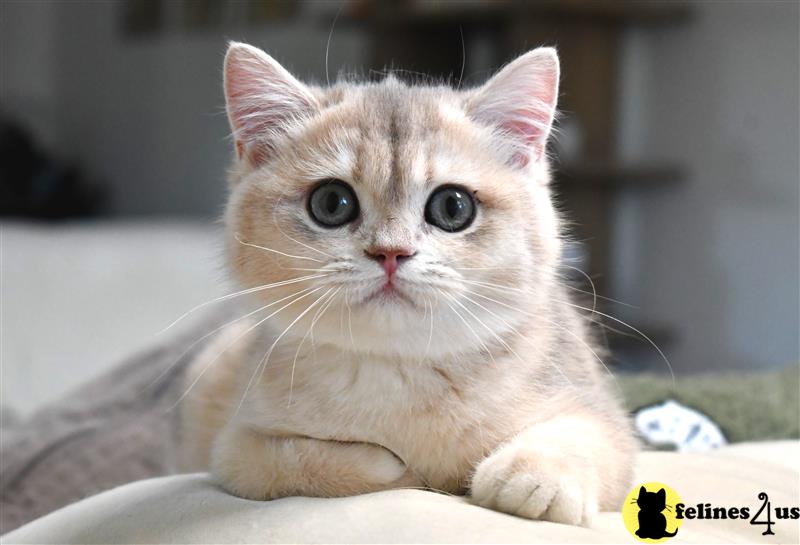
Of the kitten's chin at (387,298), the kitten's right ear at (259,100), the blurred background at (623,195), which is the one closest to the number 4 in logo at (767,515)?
the kitten's chin at (387,298)

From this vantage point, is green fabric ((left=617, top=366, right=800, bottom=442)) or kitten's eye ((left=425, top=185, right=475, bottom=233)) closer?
kitten's eye ((left=425, top=185, right=475, bottom=233))

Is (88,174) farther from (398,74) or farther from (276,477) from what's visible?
(276,477)

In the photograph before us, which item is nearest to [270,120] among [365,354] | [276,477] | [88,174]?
[365,354]

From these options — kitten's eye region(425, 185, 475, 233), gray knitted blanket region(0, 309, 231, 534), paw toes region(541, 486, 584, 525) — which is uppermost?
kitten's eye region(425, 185, 475, 233)

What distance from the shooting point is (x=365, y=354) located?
3.43 ft

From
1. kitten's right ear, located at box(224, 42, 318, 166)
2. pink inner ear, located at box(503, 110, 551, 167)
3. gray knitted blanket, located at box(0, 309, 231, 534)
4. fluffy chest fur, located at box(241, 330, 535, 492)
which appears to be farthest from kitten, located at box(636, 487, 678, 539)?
gray knitted blanket, located at box(0, 309, 231, 534)

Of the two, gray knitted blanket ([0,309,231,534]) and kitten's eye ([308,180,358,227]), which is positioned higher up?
kitten's eye ([308,180,358,227])

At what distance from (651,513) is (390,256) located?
392mm

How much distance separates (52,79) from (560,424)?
479 centimetres

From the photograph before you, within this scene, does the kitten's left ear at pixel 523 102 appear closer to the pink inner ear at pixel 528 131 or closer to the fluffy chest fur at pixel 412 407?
the pink inner ear at pixel 528 131

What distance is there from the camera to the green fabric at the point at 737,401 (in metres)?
1.49

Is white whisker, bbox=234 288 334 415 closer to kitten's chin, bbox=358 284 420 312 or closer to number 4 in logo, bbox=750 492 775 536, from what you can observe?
kitten's chin, bbox=358 284 420 312

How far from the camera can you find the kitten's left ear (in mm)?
1123

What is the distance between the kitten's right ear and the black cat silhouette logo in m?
0.60
